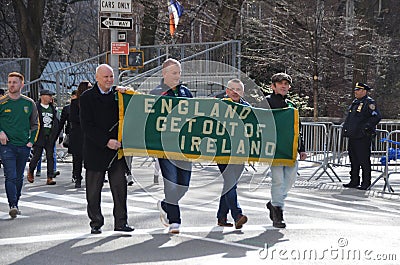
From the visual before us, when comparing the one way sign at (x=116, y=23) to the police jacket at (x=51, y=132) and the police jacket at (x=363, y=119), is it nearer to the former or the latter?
the police jacket at (x=51, y=132)

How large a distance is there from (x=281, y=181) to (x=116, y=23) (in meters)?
8.13

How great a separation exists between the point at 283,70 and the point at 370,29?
11.8 ft

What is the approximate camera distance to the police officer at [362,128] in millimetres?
14711

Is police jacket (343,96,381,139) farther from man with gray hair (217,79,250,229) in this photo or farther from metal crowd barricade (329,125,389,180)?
man with gray hair (217,79,250,229)

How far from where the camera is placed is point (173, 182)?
9.14 meters

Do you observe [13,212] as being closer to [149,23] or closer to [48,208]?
[48,208]

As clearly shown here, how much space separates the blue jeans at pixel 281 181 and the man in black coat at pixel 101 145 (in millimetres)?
1831

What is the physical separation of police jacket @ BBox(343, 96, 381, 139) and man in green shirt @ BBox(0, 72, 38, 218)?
659cm

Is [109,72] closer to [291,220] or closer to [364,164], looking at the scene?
[291,220]

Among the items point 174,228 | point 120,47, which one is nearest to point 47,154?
point 120,47

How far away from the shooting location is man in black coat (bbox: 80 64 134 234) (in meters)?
8.96

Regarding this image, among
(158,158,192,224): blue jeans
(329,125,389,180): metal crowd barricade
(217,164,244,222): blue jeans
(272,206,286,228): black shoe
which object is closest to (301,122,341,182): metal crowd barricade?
(329,125,389,180): metal crowd barricade

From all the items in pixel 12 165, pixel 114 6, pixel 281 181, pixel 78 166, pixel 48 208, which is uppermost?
pixel 114 6

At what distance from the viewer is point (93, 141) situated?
353 inches
